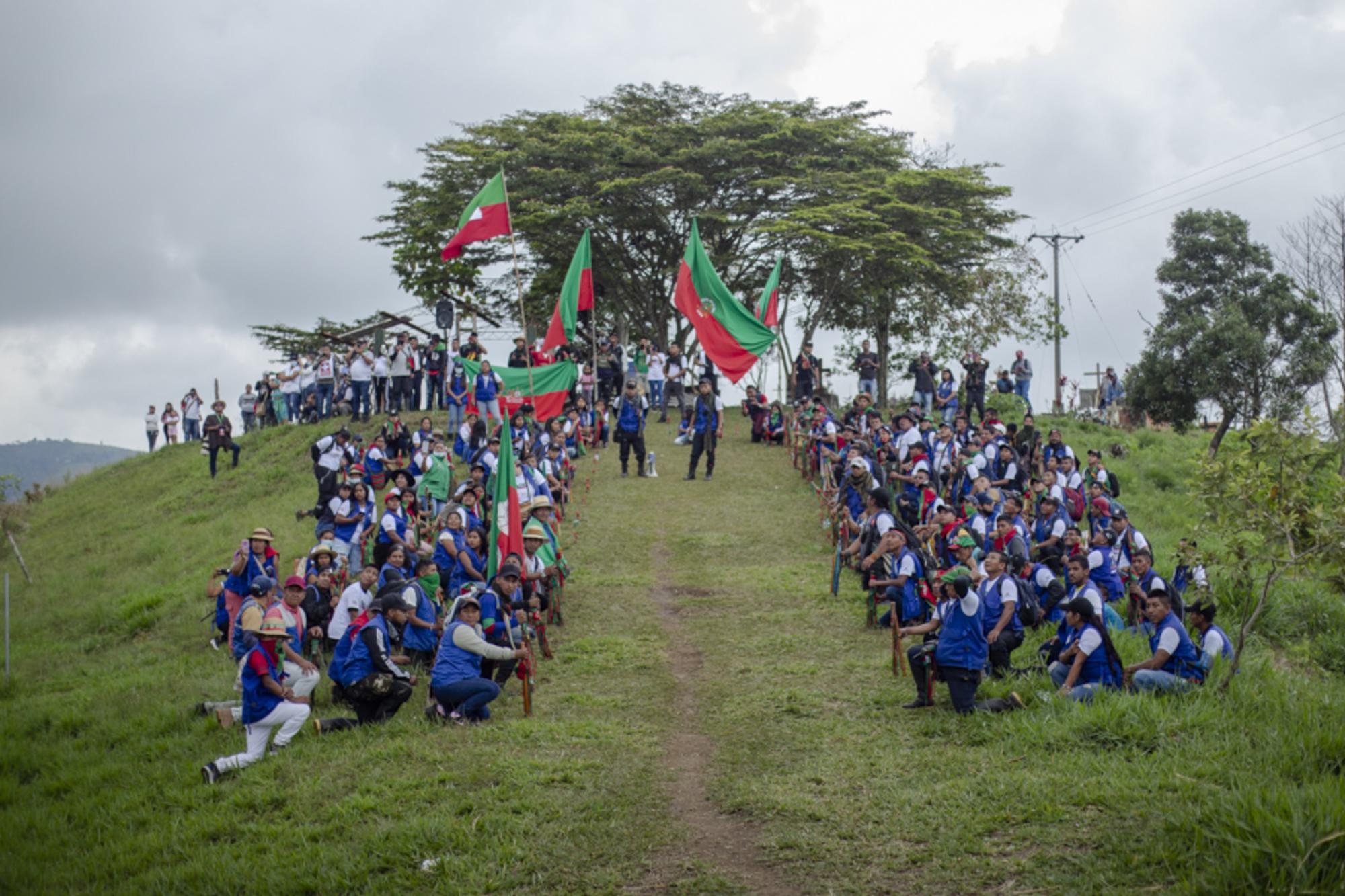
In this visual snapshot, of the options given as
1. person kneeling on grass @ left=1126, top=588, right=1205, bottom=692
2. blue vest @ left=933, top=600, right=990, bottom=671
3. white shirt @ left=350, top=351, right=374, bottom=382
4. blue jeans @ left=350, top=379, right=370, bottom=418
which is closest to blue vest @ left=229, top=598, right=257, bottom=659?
blue vest @ left=933, top=600, right=990, bottom=671

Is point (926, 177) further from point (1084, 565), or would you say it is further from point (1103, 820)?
point (1103, 820)

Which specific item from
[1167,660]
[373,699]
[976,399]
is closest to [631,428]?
[976,399]

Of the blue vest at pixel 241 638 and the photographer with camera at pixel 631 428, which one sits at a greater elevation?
the photographer with camera at pixel 631 428

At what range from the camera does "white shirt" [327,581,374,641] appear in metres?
12.2

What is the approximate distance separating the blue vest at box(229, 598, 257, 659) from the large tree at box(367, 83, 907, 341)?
73.7 ft

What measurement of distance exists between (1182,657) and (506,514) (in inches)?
296

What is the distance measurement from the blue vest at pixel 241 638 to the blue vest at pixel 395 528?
1990 millimetres

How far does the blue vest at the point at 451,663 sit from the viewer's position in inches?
433

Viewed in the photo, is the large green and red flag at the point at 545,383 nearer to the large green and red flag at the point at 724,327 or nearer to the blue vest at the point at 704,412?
Result: the large green and red flag at the point at 724,327

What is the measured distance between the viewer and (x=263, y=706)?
10.4 m

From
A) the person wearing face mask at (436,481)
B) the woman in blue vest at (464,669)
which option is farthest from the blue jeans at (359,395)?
the woman in blue vest at (464,669)

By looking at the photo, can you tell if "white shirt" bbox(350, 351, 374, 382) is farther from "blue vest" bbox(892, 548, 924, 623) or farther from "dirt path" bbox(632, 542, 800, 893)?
"blue vest" bbox(892, 548, 924, 623)

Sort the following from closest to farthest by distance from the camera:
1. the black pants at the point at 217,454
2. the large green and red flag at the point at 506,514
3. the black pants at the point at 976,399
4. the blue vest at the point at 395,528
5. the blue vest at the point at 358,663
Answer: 1. the blue vest at the point at 358,663
2. the large green and red flag at the point at 506,514
3. the blue vest at the point at 395,528
4. the black pants at the point at 217,454
5. the black pants at the point at 976,399

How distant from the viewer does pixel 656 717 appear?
1134cm
